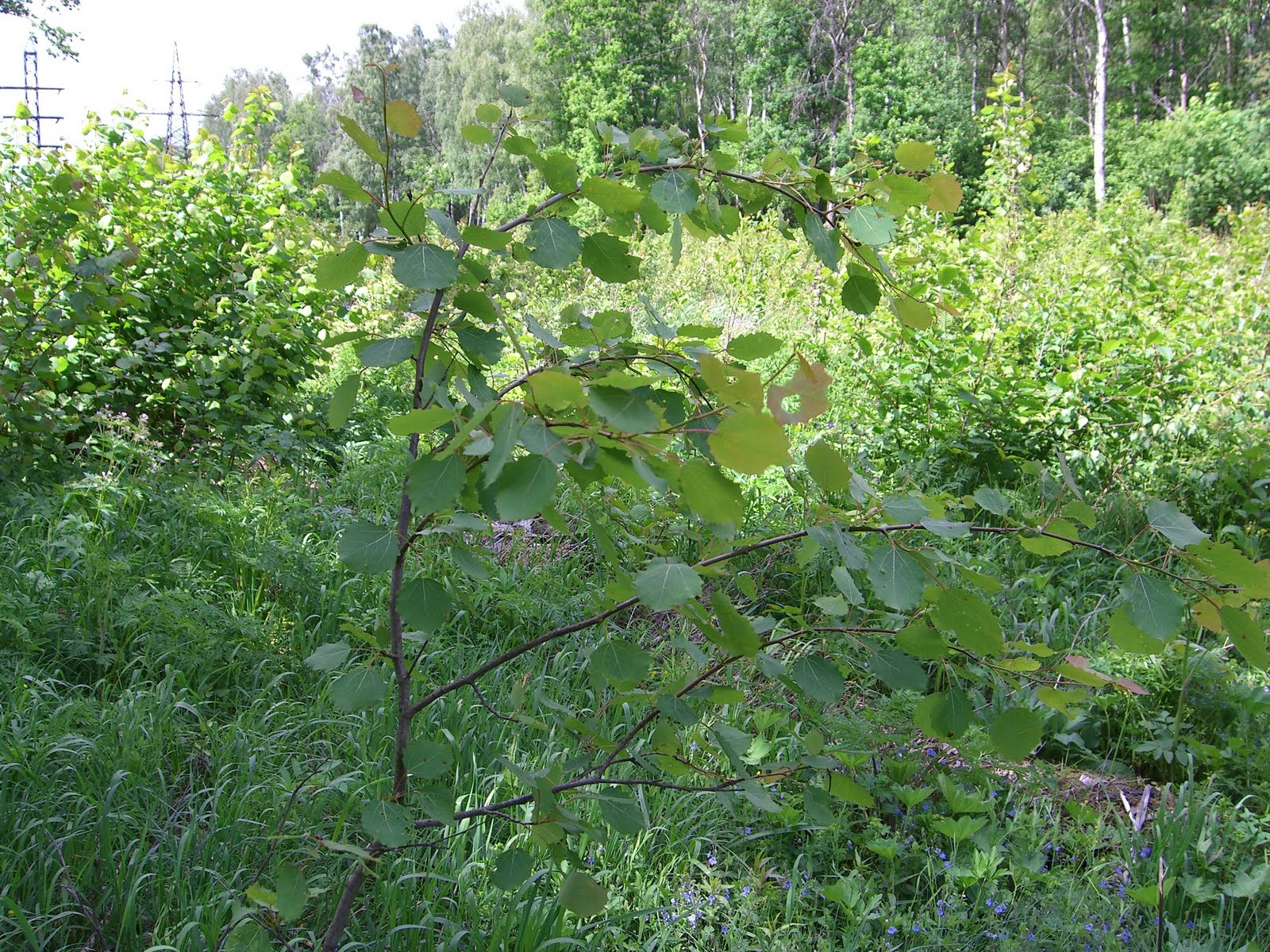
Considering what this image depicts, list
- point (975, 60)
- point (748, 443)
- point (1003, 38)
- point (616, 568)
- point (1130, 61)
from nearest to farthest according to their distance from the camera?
1. point (748, 443)
2. point (616, 568)
3. point (1130, 61)
4. point (1003, 38)
5. point (975, 60)

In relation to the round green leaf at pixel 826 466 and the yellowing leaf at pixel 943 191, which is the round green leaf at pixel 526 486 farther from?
the yellowing leaf at pixel 943 191

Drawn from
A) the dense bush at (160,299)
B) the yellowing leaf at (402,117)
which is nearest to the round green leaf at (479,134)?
the yellowing leaf at (402,117)

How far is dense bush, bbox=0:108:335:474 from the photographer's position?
3420 millimetres

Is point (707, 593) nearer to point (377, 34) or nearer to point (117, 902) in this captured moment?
point (117, 902)

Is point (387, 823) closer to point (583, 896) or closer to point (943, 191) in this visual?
point (583, 896)

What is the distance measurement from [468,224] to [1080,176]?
1341 inches

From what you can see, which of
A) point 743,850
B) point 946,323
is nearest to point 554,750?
point 743,850

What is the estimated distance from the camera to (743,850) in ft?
6.87

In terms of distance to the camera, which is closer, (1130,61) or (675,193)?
(675,193)

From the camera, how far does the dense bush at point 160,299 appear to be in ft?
11.2

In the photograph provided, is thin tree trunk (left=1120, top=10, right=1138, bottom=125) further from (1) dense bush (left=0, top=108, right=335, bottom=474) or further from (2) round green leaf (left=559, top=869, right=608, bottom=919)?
(2) round green leaf (left=559, top=869, right=608, bottom=919)

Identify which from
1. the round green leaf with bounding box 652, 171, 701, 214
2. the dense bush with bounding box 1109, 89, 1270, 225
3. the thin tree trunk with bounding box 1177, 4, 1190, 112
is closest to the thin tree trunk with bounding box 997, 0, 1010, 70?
the thin tree trunk with bounding box 1177, 4, 1190, 112

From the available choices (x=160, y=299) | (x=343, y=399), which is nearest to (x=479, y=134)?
(x=343, y=399)

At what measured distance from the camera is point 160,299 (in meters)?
4.33
